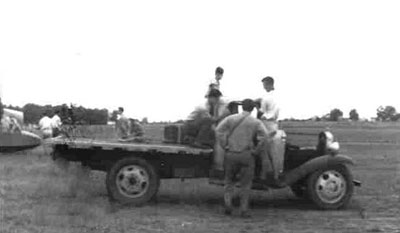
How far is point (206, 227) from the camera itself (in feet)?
32.3

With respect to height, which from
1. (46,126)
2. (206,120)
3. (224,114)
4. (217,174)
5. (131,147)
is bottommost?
(217,174)

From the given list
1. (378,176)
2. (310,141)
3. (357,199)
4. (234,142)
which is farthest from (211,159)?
(378,176)

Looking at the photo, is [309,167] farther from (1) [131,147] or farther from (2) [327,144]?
(1) [131,147]

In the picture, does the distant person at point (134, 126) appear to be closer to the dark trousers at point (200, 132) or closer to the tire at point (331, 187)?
the dark trousers at point (200, 132)

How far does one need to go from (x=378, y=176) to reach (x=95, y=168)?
7.55 m

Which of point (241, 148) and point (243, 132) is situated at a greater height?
point (243, 132)

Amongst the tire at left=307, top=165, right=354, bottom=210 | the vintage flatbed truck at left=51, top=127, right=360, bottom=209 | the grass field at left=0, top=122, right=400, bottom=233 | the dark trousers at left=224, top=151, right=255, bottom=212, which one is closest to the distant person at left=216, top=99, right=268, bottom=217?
the dark trousers at left=224, top=151, right=255, bottom=212

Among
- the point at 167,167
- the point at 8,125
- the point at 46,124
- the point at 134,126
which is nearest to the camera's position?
the point at 167,167

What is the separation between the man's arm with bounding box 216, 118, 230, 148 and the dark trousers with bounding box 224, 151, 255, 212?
0.55 ft

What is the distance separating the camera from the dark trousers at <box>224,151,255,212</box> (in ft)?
36.3

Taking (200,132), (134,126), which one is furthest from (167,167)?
(134,126)

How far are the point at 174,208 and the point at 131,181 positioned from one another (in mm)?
781

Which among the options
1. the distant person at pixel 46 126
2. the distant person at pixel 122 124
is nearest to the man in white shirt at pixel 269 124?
the distant person at pixel 122 124

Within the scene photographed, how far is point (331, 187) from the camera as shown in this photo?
39.7 ft
